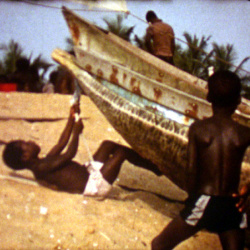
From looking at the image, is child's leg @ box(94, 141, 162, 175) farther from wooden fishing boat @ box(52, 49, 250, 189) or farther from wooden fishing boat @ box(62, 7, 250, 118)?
wooden fishing boat @ box(62, 7, 250, 118)

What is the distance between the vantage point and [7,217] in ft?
7.25

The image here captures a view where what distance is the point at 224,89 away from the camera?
1.43 metres

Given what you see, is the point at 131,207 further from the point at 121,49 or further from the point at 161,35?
the point at 161,35

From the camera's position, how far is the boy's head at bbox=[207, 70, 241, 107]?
1.44 metres

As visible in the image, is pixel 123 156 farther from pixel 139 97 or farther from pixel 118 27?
pixel 118 27

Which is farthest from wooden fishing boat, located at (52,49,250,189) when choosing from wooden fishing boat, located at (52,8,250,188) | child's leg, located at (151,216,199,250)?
child's leg, located at (151,216,199,250)

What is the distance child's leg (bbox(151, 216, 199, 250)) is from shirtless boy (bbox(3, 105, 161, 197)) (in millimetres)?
1154

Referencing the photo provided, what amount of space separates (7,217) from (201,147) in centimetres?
140

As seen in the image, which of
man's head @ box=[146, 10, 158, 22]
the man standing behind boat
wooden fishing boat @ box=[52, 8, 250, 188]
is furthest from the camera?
man's head @ box=[146, 10, 158, 22]

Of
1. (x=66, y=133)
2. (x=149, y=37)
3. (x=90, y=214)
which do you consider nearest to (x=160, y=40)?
(x=149, y=37)

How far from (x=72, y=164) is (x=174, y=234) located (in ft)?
4.88

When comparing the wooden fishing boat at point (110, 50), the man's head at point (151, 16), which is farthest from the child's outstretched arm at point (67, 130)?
the man's head at point (151, 16)

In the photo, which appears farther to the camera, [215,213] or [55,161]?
[55,161]

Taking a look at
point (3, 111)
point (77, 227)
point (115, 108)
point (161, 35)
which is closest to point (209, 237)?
point (77, 227)
